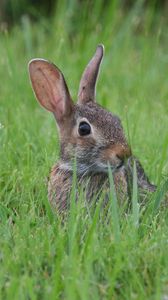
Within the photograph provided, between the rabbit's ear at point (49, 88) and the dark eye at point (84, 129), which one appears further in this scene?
the rabbit's ear at point (49, 88)

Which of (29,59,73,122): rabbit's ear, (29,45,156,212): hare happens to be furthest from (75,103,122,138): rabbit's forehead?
(29,59,73,122): rabbit's ear

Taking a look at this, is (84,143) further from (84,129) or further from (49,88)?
(49,88)

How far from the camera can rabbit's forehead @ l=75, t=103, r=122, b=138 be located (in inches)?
182

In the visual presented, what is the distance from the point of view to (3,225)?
13.6ft

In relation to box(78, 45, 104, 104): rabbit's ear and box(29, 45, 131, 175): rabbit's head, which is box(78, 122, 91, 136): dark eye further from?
box(78, 45, 104, 104): rabbit's ear

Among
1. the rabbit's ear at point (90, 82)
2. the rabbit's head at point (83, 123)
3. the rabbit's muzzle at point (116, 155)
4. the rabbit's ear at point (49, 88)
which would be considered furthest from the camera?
the rabbit's ear at point (90, 82)

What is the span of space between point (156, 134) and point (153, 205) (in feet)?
5.08

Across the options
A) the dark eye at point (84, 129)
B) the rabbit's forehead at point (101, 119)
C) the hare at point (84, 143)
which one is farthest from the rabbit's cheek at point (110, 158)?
the dark eye at point (84, 129)

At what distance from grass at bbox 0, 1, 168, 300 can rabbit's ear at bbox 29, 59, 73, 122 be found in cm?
35

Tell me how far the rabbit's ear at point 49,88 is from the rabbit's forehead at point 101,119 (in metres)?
0.12

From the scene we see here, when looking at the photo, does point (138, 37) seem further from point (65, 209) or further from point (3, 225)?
point (3, 225)

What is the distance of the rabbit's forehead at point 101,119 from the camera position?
4613mm

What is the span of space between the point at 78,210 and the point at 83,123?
80 cm

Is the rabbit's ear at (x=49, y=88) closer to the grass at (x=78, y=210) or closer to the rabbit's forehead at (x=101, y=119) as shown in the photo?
the rabbit's forehead at (x=101, y=119)
